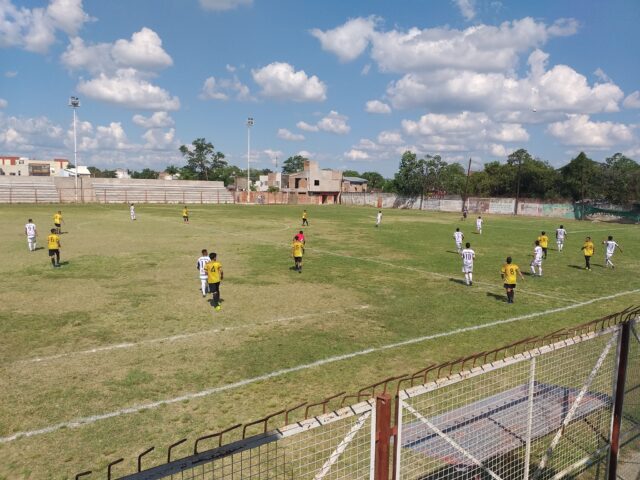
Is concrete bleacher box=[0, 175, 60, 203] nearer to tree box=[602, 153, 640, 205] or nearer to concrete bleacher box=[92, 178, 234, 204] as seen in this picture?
concrete bleacher box=[92, 178, 234, 204]

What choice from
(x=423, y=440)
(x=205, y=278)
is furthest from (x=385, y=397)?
(x=205, y=278)

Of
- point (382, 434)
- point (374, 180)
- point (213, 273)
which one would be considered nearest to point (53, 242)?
point (213, 273)

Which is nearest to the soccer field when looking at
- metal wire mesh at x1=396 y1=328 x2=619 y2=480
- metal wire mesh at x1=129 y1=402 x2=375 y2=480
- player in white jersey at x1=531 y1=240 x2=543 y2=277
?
player in white jersey at x1=531 y1=240 x2=543 y2=277

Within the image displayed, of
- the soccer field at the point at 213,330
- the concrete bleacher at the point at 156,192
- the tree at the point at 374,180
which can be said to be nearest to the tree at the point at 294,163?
the tree at the point at 374,180

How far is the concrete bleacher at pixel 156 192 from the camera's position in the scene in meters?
77.9

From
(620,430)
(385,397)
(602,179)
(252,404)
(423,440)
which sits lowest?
(252,404)

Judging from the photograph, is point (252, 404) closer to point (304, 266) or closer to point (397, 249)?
point (304, 266)

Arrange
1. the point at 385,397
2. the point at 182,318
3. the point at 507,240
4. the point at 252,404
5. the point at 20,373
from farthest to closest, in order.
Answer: the point at 507,240
the point at 182,318
the point at 20,373
the point at 252,404
the point at 385,397

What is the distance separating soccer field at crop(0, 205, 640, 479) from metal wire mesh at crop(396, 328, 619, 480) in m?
3.21

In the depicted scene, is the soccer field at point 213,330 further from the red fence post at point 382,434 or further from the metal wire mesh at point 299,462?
the red fence post at point 382,434

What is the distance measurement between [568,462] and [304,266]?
1656cm

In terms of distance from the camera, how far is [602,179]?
7281 centimetres

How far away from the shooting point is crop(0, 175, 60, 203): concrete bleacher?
69.8 metres

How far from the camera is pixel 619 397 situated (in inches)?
233
